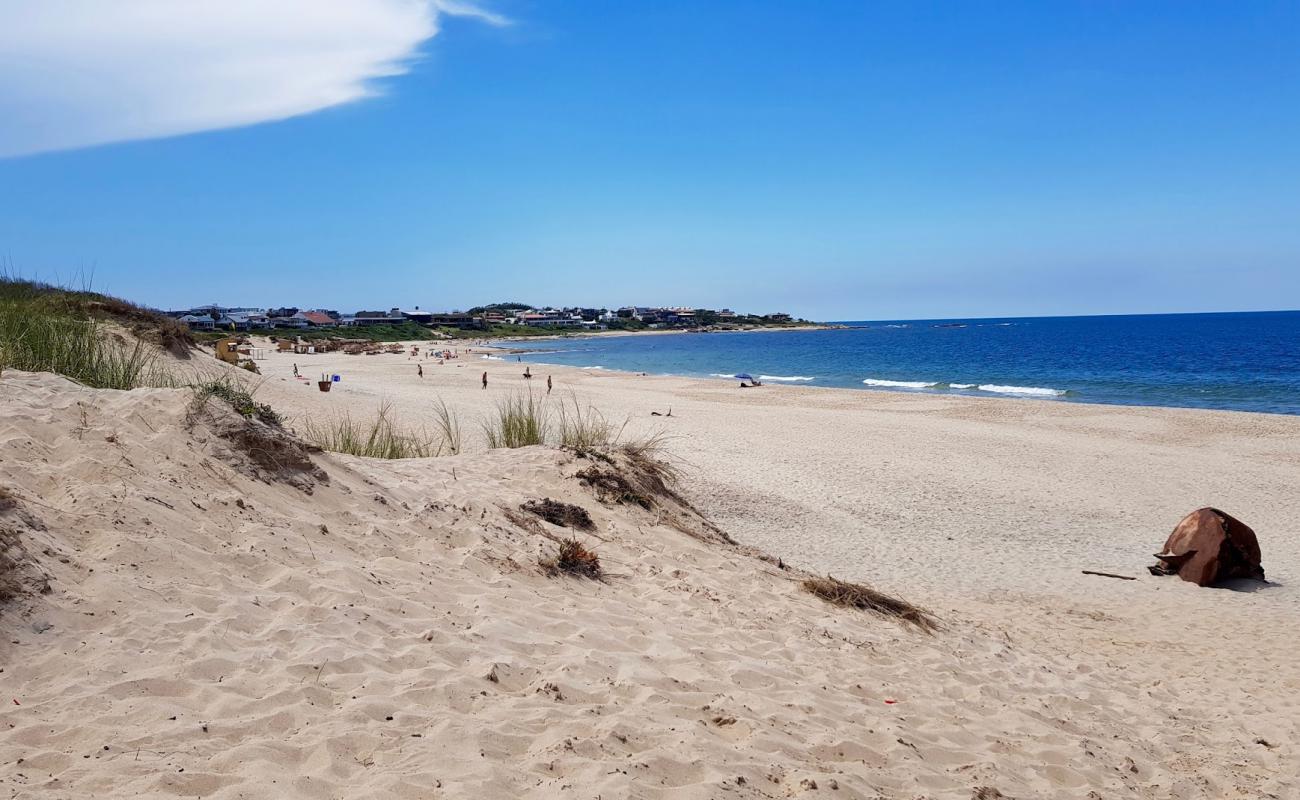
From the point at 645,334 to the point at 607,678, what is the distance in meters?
143

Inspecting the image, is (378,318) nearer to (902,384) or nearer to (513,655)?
(902,384)

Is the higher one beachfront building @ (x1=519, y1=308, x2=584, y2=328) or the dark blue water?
beachfront building @ (x1=519, y1=308, x2=584, y2=328)

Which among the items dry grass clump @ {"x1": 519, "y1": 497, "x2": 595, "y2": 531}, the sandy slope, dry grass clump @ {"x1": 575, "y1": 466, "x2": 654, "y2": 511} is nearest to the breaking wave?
the sandy slope

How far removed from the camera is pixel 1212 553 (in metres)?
9.65

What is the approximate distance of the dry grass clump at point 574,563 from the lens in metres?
6.38

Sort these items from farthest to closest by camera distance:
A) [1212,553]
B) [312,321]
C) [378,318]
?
[378,318], [312,321], [1212,553]

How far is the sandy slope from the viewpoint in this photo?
11.5 feet

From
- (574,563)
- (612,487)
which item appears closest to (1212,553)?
(612,487)

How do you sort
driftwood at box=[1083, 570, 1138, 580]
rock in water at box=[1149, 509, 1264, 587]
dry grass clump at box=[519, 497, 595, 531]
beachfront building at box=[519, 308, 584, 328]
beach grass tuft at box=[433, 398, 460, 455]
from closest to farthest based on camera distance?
dry grass clump at box=[519, 497, 595, 531] < rock in water at box=[1149, 509, 1264, 587] < driftwood at box=[1083, 570, 1138, 580] < beach grass tuft at box=[433, 398, 460, 455] < beachfront building at box=[519, 308, 584, 328]

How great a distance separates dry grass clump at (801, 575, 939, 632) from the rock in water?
4676 mm

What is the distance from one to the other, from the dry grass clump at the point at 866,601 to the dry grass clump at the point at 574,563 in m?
1.92

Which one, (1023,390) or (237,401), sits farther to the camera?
(1023,390)

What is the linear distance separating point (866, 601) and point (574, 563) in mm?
2517

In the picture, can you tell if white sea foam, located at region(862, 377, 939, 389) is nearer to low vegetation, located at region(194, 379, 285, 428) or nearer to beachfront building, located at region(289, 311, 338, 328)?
low vegetation, located at region(194, 379, 285, 428)
